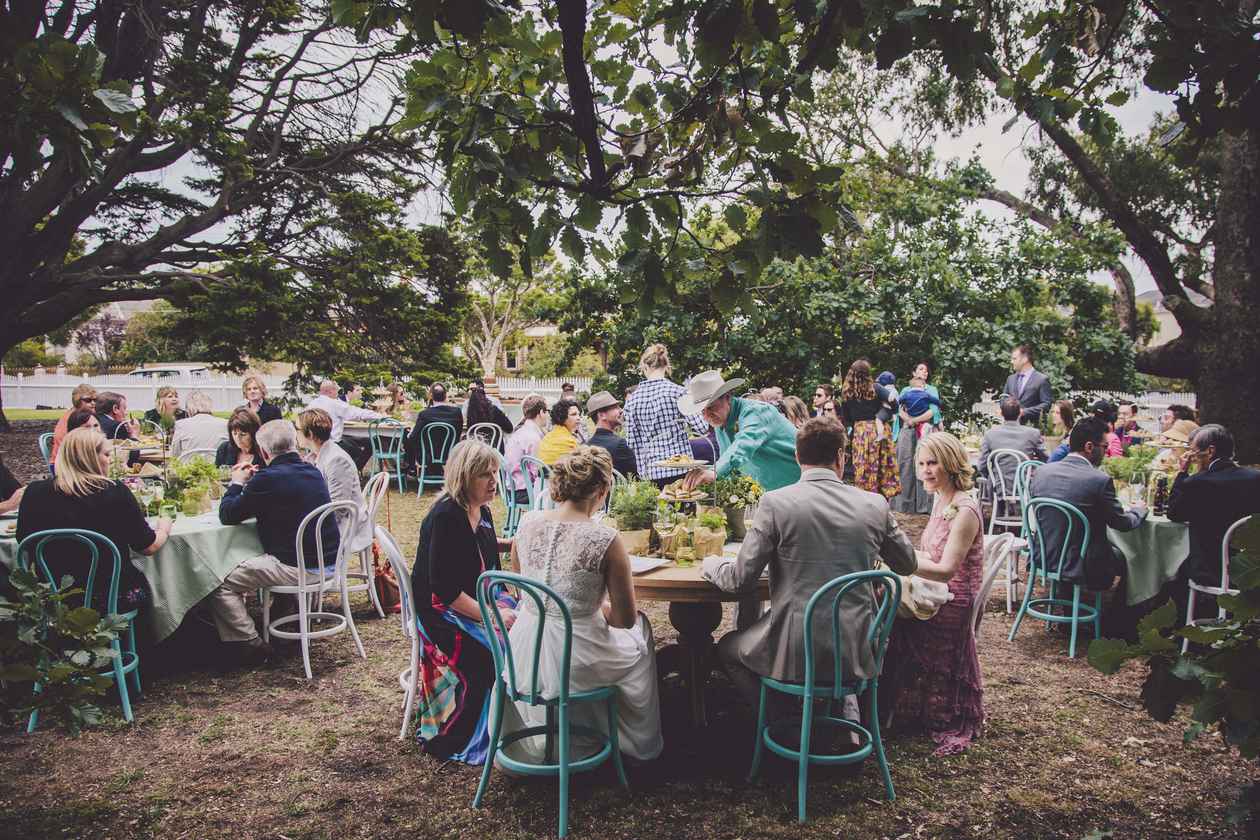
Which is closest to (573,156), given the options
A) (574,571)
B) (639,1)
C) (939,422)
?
(639,1)

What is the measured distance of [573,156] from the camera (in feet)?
7.16

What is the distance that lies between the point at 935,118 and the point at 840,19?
15145mm

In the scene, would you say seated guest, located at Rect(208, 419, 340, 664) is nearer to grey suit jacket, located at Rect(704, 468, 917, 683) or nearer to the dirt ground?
the dirt ground

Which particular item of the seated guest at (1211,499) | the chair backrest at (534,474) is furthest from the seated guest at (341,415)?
the seated guest at (1211,499)

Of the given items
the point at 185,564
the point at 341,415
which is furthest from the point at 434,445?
the point at 185,564

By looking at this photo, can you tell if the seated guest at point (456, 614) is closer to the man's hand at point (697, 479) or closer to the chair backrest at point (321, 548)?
the man's hand at point (697, 479)

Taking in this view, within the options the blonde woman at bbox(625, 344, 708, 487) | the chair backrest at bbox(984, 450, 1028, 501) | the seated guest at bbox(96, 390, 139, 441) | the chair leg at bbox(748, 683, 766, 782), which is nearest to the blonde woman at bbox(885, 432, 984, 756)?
the chair leg at bbox(748, 683, 766, 782)

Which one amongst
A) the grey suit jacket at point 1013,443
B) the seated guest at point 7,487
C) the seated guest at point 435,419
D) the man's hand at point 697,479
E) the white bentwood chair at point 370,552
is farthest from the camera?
the seated guest at point 435,419

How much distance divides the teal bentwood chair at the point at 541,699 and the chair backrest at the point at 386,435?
797 centimetres

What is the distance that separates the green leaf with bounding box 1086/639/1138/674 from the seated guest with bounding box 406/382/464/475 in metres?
9.49

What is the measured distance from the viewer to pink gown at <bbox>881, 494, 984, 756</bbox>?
373 cm

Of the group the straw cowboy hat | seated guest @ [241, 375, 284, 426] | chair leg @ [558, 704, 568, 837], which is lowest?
chair leg @ [558, 704, 568, 837]

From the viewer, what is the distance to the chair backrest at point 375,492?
5.28 metres

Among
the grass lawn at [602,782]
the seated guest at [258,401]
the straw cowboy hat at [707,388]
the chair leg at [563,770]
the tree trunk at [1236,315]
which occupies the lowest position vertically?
the grass lawn at [602,782]
